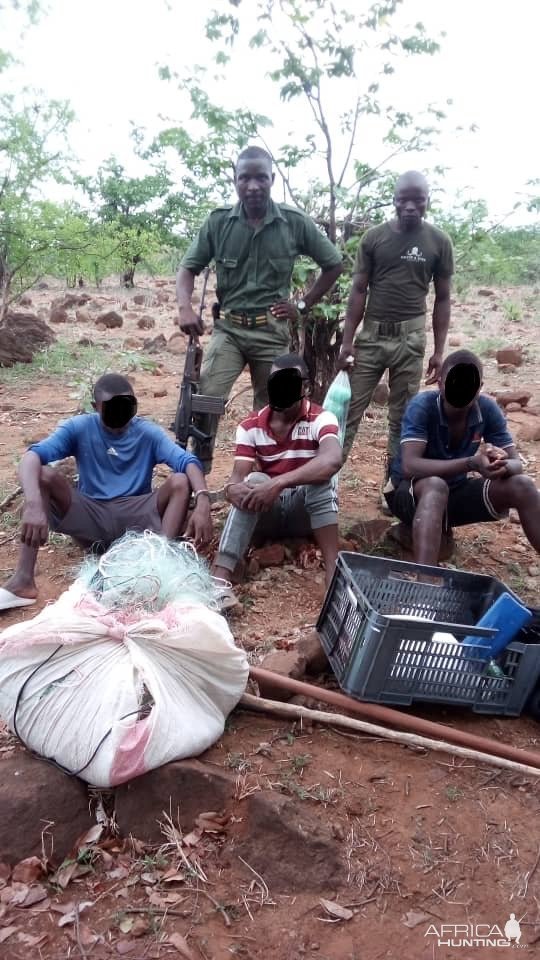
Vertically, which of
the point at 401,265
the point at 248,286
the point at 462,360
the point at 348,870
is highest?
the point at 401,265

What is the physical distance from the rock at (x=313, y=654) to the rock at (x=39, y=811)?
93 cm

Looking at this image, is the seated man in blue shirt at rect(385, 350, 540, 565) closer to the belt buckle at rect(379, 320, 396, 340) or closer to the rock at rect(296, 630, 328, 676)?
the rock at rect(296, 630, 328, 676)

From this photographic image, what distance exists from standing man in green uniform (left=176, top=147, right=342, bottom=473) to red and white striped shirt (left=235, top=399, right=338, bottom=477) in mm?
751

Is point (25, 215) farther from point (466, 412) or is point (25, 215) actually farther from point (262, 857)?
point (262, 857)

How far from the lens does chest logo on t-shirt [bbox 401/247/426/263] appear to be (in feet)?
13.6

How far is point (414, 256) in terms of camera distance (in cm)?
414

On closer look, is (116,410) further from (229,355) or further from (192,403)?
(229,355)

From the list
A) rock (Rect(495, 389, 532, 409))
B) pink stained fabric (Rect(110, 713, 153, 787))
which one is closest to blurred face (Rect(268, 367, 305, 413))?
pink stained fabric (Rect(110, 713, 153, 787))

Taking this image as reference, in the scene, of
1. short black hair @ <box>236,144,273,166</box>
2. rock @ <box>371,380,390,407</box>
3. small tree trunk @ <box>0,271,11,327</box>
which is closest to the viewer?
short black hair @ <box>236,144,273,166</box>

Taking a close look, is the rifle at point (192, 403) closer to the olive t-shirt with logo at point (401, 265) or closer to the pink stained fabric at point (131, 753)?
the olive t-shirt with logo at point (401, 265)

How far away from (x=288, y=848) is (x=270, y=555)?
5.79 feet

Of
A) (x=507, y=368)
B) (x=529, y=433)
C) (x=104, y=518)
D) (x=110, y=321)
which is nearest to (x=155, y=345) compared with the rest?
(x=110, y=321)

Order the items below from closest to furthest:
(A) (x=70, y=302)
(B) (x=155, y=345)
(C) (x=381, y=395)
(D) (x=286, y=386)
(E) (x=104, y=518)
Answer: (D) (x=286, y=386), (E) (x=104, y=518), (C) (x=381, y=395), (B) (x=155, y=345), (A) (x=70, y=302)

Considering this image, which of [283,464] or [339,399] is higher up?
[339,399]
